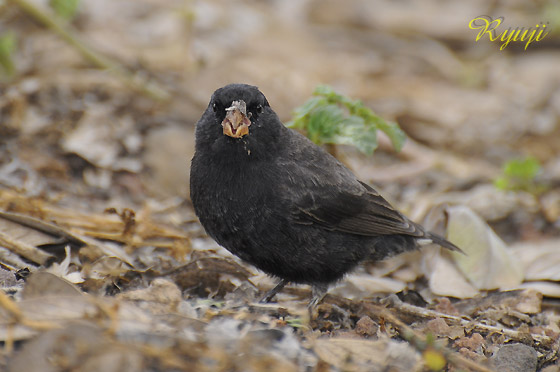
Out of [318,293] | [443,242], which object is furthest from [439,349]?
[443,242]

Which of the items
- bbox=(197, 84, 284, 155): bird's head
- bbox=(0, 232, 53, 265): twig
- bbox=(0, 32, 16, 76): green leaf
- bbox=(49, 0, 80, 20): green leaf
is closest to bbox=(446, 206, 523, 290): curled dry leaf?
bbox=(197, 84, 284, 155): bird's head

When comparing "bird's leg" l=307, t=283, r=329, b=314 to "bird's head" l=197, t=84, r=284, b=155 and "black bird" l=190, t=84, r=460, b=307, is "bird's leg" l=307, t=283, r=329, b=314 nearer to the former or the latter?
"black bird" l=190, t=84, r=460, b=307

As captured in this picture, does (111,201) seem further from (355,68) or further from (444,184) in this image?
(355,68)

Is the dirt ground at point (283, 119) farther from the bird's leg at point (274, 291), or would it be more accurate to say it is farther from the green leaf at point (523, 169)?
the bird's leg at point (274, 291)

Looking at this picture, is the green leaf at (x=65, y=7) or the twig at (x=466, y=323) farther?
the green leaf at (x=65, y=7)

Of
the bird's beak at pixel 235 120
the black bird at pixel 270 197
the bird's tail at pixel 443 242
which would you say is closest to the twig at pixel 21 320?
the black bird at pixel 270 197
